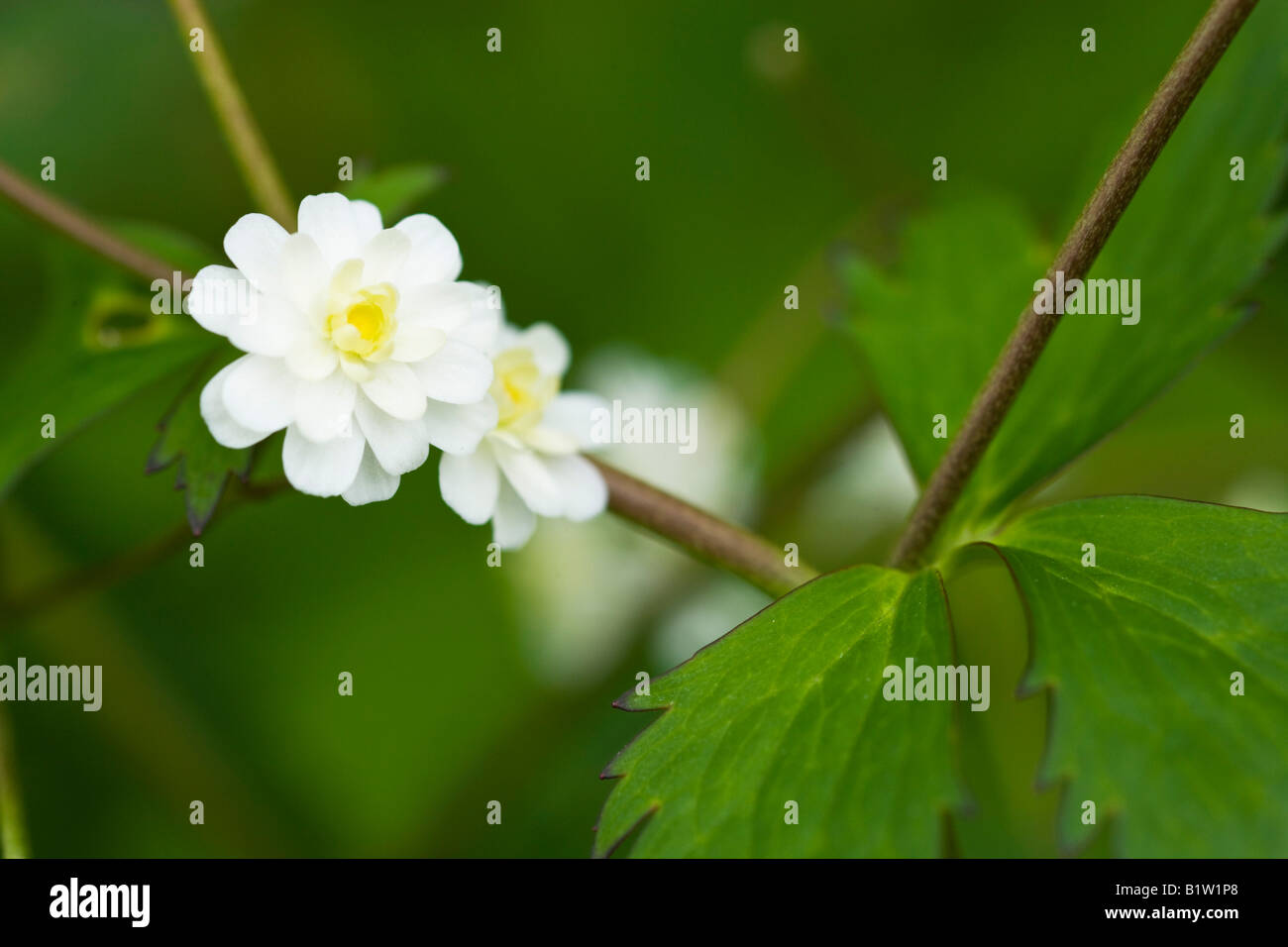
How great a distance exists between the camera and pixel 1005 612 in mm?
1710

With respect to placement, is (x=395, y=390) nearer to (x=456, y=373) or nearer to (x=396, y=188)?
(x=456, y=373)

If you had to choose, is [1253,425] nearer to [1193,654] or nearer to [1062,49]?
[1062,49]

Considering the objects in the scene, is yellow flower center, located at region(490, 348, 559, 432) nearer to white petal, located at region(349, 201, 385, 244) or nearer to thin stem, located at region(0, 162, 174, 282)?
white petal, located at region(349, 201, 385, 244)

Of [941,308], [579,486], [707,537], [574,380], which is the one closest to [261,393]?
[579,486]

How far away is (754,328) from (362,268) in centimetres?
119

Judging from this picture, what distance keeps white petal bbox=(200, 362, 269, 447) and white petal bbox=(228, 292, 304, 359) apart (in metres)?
0.02

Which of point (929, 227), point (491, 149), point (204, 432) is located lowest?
point (204, 432)

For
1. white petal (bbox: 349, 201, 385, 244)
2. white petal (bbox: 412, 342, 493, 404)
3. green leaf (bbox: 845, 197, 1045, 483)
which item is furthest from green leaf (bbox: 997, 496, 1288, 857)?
white petal (bbox: 349, 201, 385, 244)

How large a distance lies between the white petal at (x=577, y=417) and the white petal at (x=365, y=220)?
7.5 inches

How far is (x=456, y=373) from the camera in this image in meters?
0.73

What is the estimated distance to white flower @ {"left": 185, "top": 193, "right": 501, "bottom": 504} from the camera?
0.71 m

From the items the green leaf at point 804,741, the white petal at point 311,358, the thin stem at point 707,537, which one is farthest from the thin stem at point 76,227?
the green leaf at point 804,741

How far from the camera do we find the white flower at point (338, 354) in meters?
0.71
